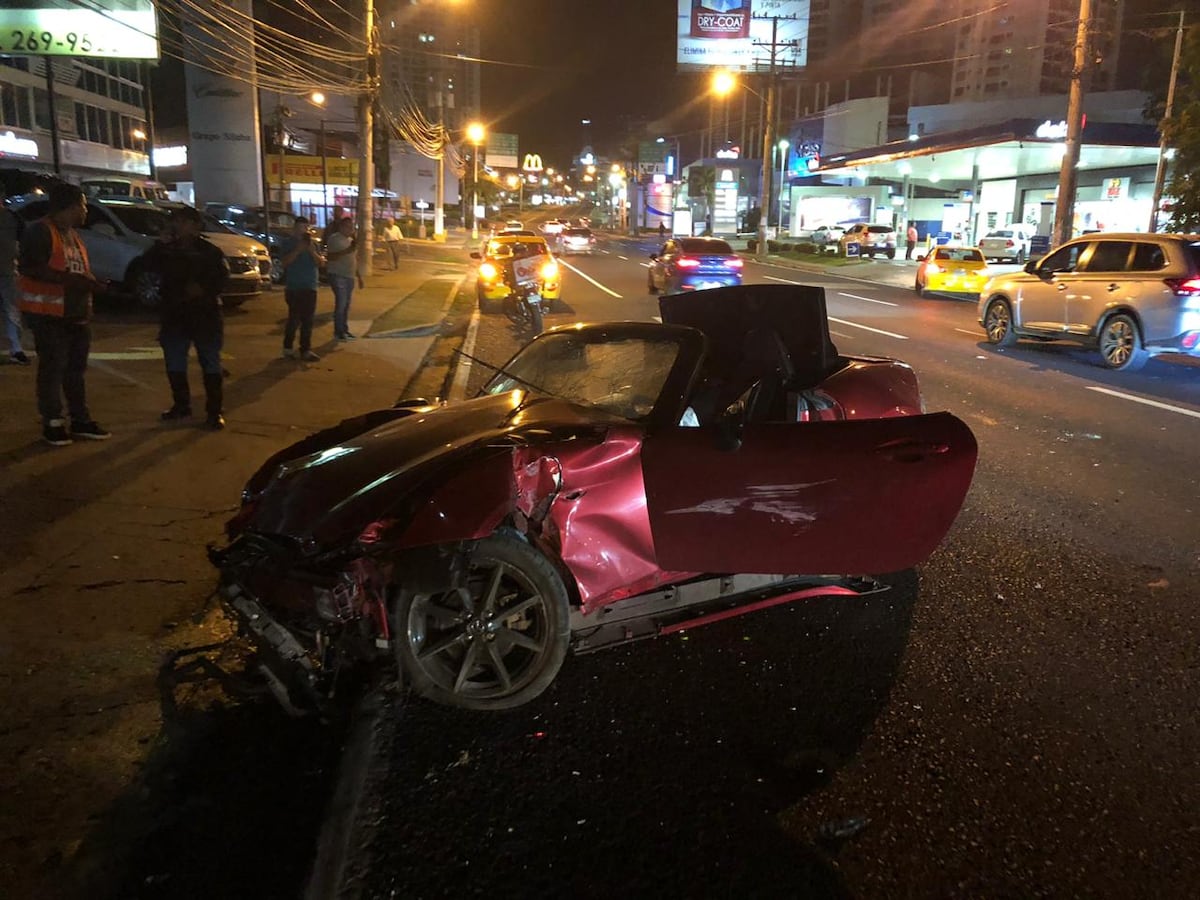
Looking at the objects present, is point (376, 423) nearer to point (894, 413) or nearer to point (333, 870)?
point (333, 870)

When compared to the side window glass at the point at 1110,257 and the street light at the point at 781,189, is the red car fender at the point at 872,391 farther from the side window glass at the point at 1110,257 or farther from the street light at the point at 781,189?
the street light at the point at 781,189

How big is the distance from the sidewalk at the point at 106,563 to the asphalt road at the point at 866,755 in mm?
1051

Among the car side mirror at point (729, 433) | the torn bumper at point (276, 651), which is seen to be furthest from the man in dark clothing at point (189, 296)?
the car side mirror at point (729, 433)

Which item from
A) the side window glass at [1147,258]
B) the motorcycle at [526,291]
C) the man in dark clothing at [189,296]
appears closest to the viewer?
the man in dark clothing at [189,296]

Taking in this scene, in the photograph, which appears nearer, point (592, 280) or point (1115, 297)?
point (1115, 297)

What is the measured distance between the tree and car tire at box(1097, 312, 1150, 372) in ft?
44.6

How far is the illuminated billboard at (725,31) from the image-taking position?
66562mm

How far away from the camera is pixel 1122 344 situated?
12.5 m

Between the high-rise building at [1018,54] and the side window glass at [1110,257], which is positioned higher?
the high-rise building at [1018,54]

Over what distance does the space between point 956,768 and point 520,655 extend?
67.3 inches

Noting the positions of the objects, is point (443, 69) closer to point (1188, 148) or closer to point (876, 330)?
point (1188, 148)

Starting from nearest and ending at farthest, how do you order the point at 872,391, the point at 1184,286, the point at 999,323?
the point at 872,391 < the point at 1184,286 < the point at 999,323

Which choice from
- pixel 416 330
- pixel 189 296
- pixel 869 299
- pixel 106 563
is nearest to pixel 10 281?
pixel 189 296

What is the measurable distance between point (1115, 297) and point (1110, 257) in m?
0.73
